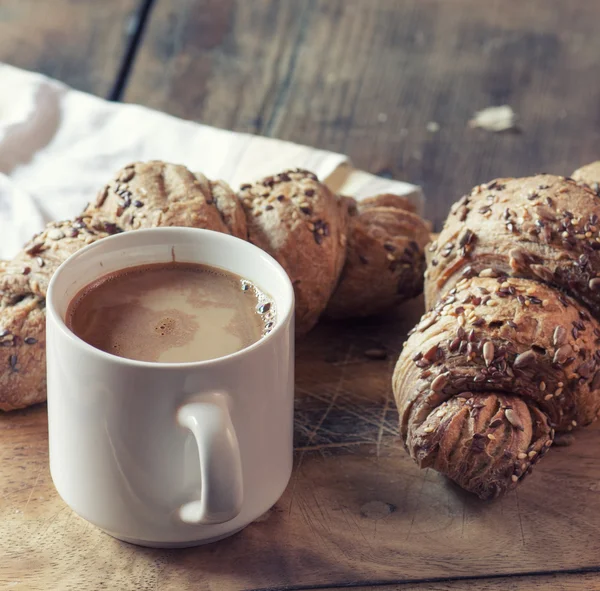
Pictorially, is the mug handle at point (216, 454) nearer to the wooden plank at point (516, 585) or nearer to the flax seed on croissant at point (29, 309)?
the wooden plank at point (516, 585)

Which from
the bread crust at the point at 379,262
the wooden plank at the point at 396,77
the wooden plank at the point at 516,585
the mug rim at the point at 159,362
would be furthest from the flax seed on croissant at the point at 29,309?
the wooden plank at the point at 396,77

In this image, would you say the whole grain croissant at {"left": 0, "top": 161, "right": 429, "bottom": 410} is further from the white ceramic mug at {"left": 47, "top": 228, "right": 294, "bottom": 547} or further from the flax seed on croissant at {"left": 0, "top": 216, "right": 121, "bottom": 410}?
the white ceramic mug at {"left": 47, "top": 228, "right": 294, "bottom": 547}

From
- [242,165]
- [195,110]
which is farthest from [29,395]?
[195,110]

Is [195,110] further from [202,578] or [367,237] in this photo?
[202,578]

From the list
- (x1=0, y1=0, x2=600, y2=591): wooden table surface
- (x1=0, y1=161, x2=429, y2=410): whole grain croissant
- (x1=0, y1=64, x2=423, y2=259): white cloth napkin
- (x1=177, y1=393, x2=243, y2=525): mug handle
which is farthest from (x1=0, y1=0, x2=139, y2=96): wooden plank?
(x1=177, y1=393, x2=243, y2=525): mug handle

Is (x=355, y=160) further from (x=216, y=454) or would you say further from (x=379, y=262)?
(x=216, y=454)

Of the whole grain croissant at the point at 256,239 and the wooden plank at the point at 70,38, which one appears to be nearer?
the whole grain croissant at the point at 256,239
